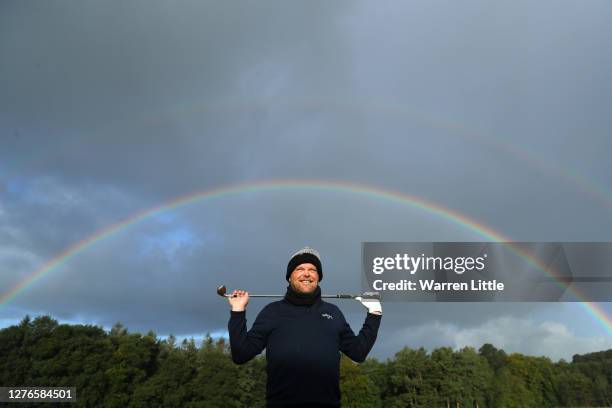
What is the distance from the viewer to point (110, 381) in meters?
79.7

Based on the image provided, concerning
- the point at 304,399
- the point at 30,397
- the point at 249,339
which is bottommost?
the point at 304,399

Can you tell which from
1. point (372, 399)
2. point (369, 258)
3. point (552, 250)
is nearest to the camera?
point (369, 258)

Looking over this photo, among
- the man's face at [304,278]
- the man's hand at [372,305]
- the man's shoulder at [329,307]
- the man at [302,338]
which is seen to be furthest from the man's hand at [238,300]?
the man's hand at [372,305]

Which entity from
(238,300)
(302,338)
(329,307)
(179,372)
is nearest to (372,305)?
(329,307)

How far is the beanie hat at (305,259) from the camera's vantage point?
5.47m

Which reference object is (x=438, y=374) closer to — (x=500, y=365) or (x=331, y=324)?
(x=500, y=365)

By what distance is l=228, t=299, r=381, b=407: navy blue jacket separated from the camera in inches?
189

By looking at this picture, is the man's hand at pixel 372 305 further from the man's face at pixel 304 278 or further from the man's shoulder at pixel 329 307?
the man's face at pixel 304 278

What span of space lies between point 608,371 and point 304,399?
158m

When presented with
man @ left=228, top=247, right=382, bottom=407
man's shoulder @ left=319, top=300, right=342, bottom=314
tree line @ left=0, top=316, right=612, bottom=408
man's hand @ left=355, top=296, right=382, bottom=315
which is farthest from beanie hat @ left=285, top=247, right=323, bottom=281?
tree line @ left=0, top=316, right=612, bottom=408

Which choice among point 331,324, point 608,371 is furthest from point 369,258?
point 608,371

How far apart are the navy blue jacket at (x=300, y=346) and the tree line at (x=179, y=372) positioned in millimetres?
81691

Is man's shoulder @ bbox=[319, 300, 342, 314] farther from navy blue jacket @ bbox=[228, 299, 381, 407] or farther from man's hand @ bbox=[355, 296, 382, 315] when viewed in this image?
man's hand @ bbox=[355, 296, 382, 315]

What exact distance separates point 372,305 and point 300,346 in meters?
1.08
